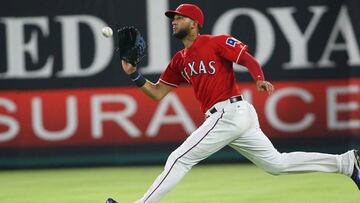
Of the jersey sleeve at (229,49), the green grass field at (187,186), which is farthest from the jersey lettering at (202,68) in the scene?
the green grass field at (187,186)

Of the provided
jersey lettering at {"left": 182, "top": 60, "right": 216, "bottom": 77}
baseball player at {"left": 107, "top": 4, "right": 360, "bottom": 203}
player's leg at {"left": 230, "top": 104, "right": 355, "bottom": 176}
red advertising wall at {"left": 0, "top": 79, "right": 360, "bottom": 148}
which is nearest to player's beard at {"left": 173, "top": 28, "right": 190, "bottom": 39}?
baseball player at {"left": 107, "top": 4, "right": 360, "bottom": 203}

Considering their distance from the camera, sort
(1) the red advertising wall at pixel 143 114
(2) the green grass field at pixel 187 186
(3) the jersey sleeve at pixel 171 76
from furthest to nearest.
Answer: (1) the red advertising wall at pixel 143 114 → (2) the green grass field at pixel 187 186 → (3) the jersey sleeve at pixel 171 76

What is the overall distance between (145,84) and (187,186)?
2.61 meters

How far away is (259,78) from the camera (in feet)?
22.8

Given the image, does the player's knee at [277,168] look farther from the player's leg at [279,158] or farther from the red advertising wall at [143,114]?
the red advertising wall at [143,114]

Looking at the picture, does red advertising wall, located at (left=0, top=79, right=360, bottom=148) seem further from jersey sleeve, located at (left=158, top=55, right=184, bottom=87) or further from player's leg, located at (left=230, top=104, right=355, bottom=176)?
player's leg, located at (left=230, top=104, right=355, bottom=176)

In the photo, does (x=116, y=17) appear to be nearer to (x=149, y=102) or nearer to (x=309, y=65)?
(x=149, y=102)

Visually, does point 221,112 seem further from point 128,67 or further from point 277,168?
point 128,67

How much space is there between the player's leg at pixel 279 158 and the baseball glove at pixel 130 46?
1.10 meters

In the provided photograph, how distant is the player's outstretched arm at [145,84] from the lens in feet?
24.0

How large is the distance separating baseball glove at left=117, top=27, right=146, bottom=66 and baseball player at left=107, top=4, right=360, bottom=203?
78mm

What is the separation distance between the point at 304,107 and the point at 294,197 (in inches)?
139

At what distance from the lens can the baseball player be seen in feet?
23.2

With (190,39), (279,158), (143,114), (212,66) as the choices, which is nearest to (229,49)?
(212,66)
